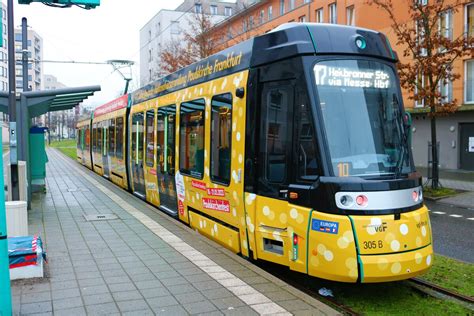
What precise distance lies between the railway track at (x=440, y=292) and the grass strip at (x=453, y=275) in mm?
A: 163

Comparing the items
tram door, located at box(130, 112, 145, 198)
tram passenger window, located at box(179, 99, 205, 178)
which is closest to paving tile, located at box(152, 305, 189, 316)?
tram passenger window, located at box(179, 99, 205, 178)

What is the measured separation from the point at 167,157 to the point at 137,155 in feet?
10.8

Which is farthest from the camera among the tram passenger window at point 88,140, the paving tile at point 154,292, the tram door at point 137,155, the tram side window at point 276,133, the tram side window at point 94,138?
the tram passenger window at point 88,140

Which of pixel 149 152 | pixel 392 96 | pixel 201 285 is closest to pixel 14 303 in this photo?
pixel 201 285

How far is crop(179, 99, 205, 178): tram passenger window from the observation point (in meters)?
7.89

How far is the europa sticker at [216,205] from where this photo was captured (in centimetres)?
682

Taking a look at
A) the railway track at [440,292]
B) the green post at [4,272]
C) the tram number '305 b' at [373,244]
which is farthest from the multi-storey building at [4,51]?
the railway track at [440,292]

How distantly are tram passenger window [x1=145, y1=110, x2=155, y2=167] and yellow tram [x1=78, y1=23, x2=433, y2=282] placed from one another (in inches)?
171

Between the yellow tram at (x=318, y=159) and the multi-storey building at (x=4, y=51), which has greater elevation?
the multi-storey building at (x=4, y=51)

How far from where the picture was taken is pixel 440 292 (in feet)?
18.5

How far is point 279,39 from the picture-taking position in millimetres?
5742

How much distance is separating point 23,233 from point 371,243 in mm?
4734

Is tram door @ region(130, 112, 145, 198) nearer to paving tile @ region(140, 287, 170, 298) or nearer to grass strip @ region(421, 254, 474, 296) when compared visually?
paving tile @ region(140, 287, 170, 298)

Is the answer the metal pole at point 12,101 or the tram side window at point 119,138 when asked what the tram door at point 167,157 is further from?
the tram side window at point 119,138
